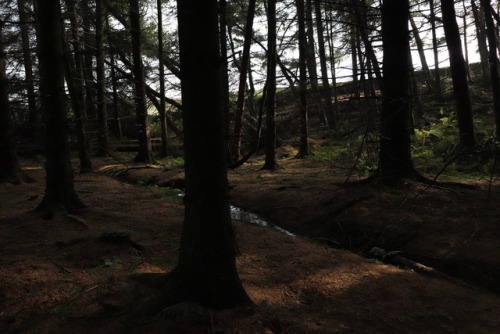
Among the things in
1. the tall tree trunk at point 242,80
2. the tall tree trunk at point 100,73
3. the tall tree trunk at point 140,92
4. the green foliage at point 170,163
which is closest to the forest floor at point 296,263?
the tall tree trunk at point 242,80

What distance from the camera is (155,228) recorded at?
680 cm

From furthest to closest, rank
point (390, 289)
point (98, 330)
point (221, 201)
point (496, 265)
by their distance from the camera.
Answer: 1. point (496, 265)
2. point (390, 289)
3. point (221, 201)
4. point (98, 330)

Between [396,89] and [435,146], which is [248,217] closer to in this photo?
[396,89]

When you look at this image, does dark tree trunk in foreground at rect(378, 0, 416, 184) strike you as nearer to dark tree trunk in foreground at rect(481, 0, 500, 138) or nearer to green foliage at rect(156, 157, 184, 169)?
dark tree trunk in foreground at rect(481, 0, 500, 138)

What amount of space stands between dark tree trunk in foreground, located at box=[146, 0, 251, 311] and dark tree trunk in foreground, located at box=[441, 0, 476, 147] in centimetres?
1091

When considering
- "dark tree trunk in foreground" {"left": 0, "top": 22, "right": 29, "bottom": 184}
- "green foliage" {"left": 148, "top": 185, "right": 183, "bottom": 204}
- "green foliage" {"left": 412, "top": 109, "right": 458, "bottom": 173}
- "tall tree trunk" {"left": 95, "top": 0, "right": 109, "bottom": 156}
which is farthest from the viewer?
"tall tree trunk" {"left": 95, "top": 0, "right": 109, "bottom": 156}

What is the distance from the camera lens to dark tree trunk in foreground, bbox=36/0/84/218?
6.49 meters

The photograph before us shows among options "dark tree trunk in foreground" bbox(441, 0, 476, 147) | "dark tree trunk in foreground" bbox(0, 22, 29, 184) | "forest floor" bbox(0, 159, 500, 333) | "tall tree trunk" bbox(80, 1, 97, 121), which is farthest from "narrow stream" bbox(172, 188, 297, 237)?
"dark tree trunk in foreground" bbox(441, 0, 476, 147)

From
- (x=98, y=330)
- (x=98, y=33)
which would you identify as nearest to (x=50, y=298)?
(x=98, y=330)

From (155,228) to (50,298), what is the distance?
125 inches

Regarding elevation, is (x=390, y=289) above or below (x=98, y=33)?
below

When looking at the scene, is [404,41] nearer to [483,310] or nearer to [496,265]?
[496,265]

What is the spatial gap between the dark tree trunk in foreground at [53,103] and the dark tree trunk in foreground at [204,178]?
15.3 feet

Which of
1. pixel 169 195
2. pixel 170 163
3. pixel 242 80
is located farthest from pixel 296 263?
pixel 170 163
